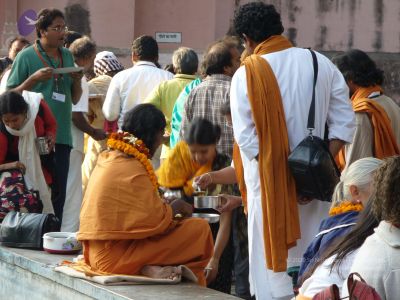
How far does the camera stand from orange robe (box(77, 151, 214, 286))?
6.25 metres

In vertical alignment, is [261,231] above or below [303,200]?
below

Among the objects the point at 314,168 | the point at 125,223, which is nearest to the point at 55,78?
the point at 125,223

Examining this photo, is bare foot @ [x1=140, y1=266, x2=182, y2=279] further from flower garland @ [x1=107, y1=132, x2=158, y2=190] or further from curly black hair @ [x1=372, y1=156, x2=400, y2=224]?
curly black hair @ [x1=372, y1=156, x2=400, y2=224]

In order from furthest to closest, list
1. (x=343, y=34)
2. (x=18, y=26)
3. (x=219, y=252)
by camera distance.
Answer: (x=343, y=34) < (x=18, y=26) < (x=219, y=252)

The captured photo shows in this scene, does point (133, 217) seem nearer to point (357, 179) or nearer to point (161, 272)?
point (161, 272)

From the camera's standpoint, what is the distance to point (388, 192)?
4320mm

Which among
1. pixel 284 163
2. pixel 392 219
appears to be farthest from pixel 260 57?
pixel 392 219

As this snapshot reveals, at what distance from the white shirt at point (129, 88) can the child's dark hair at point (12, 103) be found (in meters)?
1.71

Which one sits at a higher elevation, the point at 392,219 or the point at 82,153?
the point at 392,219

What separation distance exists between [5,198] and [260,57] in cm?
249

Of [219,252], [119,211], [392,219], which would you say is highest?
[392,219]

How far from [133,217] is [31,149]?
98.9 inches

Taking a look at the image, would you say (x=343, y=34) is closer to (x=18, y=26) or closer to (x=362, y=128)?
(x=18, y=26)

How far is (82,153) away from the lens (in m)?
10.2
